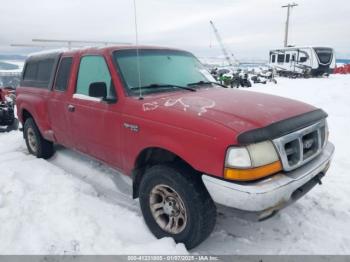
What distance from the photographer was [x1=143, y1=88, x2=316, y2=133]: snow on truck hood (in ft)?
8.32

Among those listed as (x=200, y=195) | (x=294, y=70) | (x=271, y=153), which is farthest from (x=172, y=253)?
(x=294, y=70)

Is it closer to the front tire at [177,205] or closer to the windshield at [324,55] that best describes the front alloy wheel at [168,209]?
the front tire at [177,205]

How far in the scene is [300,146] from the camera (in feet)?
8.70

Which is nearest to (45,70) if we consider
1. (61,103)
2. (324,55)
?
(61,103)

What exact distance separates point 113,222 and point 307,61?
29.4 meters

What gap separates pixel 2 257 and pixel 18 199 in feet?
3.51

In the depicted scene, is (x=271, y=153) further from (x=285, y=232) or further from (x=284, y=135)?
(x=285, y=232)

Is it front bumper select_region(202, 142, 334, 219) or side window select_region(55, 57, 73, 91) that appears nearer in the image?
front bumper select_region(202, 142, 334, 219)

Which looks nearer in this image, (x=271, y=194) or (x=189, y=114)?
(x=271, y=194)

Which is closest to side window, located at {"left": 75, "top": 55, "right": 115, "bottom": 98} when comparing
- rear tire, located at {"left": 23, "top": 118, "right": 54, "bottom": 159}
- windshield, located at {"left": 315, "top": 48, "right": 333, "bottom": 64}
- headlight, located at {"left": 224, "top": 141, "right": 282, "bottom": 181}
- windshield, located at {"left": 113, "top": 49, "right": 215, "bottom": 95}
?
windshield, located at {"left": 113, "top": 49, "right": 215, "bottom": 95}

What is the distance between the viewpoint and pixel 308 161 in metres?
2.83

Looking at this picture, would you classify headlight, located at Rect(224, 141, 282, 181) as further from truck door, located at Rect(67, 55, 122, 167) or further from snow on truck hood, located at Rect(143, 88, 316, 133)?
truck door, located at Rect(67, 55, 122, 167)

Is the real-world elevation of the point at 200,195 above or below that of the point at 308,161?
below

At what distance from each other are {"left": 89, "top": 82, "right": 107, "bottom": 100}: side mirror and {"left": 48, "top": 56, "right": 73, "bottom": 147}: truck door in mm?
1063
